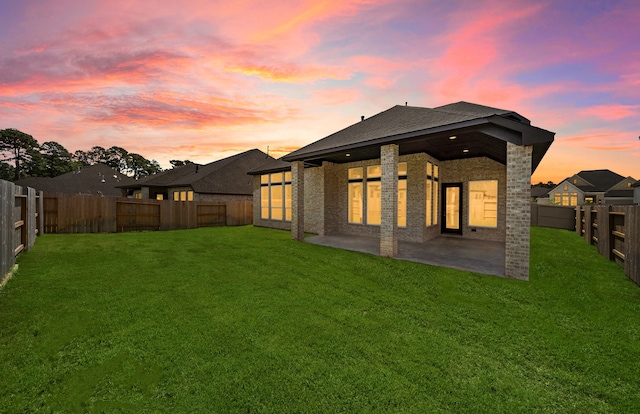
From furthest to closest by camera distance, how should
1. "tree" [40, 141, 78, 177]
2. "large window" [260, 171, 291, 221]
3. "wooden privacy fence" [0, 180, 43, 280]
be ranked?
"tree" [40, 141, 78, 177], "large window" [260, 171, 291, 221], "wooden privacy fence" [0, 180, 43, 280]

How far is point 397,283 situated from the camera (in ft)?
20.3

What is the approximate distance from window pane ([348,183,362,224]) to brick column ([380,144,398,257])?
15.7ft

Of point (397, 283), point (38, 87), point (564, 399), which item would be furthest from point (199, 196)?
point (564, 399)

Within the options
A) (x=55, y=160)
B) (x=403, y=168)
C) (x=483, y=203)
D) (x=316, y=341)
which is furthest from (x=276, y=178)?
(x=55, y=160)

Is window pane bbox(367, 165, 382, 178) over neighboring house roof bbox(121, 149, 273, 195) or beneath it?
beneath

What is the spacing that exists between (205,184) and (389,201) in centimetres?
2077

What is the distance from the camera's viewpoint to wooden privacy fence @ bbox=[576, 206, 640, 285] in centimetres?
615

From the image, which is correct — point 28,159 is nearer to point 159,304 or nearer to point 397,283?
point 159,304

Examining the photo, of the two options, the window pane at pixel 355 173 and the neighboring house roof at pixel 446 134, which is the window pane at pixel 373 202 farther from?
the neighboring house roof at pixel 446 134

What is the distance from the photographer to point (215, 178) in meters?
25.8

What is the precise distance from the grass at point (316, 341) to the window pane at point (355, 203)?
7.27 meters

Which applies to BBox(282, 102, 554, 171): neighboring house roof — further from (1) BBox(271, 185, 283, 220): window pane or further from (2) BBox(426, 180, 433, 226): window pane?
(1) BBox(271, 185, 283, 220): window pane

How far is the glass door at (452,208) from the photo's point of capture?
13.2m

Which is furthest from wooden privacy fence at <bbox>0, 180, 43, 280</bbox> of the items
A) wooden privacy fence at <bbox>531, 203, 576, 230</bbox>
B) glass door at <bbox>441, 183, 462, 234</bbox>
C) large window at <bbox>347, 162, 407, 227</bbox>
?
wooden privacy fence at <bbox>531, 203, 576, 230</bbox>
